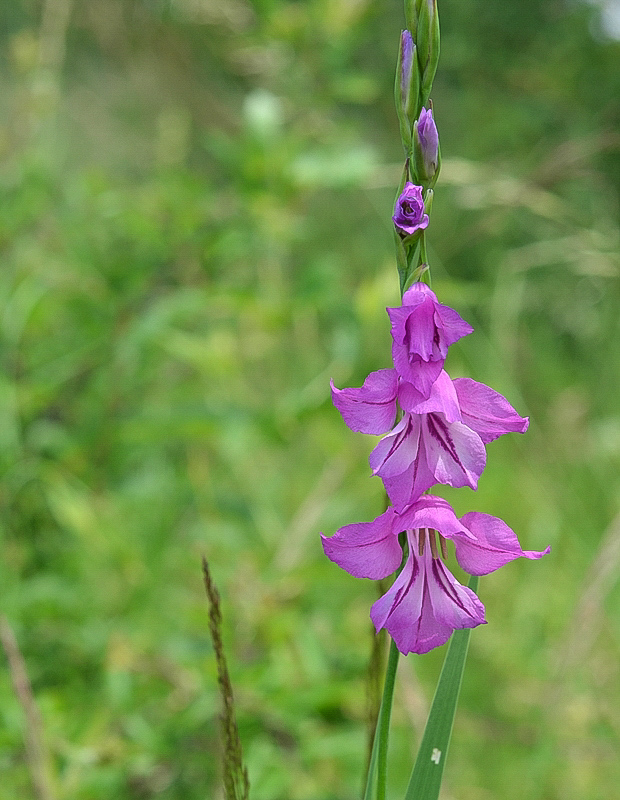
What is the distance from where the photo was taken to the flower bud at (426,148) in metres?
0.54

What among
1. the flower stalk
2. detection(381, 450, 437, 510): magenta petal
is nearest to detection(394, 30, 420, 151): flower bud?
the flower stalk

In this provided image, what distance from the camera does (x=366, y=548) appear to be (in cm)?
57

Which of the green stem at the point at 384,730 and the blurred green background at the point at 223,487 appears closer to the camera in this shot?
the green stem at the point at 384,730

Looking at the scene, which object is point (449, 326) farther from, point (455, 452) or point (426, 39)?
point (426, 39)

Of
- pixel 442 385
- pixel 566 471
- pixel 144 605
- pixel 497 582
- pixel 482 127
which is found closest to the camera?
pixel 442 385

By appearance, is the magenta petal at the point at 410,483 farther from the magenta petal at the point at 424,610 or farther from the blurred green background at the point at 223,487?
the blurred green background at the point at 223,487

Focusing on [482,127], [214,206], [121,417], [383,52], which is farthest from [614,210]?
[121,417]

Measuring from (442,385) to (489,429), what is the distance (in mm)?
53

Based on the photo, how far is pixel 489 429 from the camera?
1.88 feet

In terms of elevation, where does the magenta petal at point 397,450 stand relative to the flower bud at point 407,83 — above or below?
below

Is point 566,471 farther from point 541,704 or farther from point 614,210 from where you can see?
point 614,210

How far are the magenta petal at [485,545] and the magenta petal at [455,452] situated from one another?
4cm

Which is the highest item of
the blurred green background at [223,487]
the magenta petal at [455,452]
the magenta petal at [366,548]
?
the blurred green background at [223,487]

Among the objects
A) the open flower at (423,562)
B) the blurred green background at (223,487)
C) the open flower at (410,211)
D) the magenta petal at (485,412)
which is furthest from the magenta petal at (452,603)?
the blurred green background at (223,487)
